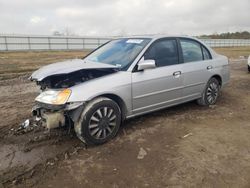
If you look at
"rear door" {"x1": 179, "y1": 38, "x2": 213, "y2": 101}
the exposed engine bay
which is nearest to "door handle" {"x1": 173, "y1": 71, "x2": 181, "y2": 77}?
"rear door" {"x1": 179, "y1": 38, "x2": 213, "y2": 101}

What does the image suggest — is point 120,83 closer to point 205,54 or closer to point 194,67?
point 194,67

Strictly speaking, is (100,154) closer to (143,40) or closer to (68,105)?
(68,105)

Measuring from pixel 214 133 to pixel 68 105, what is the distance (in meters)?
2.56

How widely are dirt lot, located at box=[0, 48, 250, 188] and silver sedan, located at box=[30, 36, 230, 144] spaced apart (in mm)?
357

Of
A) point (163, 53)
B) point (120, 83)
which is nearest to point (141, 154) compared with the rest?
point (120, 83)

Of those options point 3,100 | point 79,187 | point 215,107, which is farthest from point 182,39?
point 3,100

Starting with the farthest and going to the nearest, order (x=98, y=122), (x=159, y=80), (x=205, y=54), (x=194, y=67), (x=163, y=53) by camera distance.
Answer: (x=205, y=54) → (x=194, y=67) → (x=163, y=53) → (x=159, y=80) → (x=98, y=122)

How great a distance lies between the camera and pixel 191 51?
5480 millimetres

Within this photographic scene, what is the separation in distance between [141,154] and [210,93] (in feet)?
9.84

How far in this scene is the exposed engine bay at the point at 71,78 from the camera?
12.8ft

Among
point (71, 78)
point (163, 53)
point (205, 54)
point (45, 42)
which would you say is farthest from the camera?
point (45, 42)

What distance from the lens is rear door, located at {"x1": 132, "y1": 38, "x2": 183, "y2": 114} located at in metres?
4.38

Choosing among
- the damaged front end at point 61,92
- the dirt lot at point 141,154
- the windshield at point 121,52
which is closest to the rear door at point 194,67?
the dirt lot at point 141,154

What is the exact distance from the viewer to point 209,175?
314 cm
